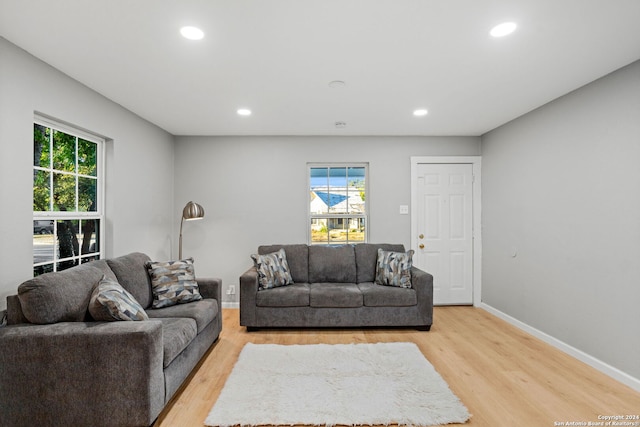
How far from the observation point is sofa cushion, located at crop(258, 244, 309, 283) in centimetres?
428

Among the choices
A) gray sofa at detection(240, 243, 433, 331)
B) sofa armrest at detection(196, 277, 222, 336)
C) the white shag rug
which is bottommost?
the white shag rug

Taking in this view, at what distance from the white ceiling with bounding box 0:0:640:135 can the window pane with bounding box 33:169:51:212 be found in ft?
2.82

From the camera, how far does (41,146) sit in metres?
2.59

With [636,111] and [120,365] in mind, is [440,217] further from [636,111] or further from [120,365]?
[120,365]

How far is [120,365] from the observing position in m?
1.93

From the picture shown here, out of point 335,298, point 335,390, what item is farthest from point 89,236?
point 335,390

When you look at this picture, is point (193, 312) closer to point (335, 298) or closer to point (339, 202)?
point (335, 298)

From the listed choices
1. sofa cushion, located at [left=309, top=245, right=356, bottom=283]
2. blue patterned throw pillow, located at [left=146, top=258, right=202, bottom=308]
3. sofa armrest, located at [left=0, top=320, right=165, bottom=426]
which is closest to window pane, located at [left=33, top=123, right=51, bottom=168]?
blue patterned throw pillow, located at [left=146, top=258, right=202, bottom=308]

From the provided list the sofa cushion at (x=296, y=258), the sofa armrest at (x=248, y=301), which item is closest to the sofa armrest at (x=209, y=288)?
the sofa armrest at (x=248, y=301)

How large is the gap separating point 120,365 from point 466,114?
3991 millimetres

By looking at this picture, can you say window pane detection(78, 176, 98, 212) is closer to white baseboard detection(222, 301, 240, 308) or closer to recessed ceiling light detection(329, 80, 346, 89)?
white baseboard detection(222, 301, 240, 308)

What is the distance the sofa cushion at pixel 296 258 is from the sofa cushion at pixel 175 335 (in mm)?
1739

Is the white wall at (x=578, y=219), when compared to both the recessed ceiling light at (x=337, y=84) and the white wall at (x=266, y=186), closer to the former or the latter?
the white wall at (x=266, y=186)

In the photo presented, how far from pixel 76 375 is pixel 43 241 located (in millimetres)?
1280
